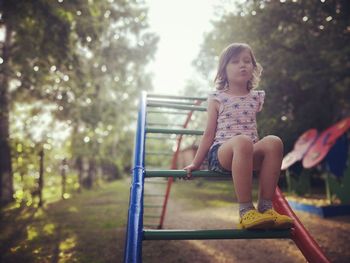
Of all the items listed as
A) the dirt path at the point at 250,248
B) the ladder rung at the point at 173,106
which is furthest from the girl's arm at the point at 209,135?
the dirt path at the point at 250,248

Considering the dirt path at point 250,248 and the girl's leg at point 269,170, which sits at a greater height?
the girl's leg at point 269,170

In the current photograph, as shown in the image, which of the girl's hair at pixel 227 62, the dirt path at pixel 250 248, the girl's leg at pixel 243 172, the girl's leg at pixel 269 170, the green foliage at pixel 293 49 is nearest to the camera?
the girl's leg at pixel 243 172

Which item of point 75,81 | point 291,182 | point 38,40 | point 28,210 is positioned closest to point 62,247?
point 28,210

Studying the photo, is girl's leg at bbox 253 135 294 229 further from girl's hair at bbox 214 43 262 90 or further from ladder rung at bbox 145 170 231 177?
girl's hair at bbox 214 43 262 90

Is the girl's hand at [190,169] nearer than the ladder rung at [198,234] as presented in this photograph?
No

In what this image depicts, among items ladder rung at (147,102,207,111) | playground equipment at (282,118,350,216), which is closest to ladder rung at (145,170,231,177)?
ladder rung at (147,102,207,111)

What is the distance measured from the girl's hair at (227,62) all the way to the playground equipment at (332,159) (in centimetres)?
349

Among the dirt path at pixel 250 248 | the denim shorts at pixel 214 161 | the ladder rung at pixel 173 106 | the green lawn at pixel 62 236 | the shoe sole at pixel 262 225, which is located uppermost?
the ladder rung at pixel 173 106

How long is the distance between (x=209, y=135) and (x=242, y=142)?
424mm

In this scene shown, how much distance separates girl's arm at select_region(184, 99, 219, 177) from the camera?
2.04 meters

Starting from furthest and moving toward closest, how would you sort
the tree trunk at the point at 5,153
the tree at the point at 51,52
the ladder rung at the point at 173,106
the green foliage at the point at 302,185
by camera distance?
the tree trunk at the point at 5,153 < the green foliage at the point at 302,185 < the tree at the point at 51,52 < the ladder rung at the point at 173,106

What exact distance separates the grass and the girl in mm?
1810

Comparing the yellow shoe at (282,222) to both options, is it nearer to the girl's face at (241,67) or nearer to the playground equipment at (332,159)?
the girl's face at (241,67)

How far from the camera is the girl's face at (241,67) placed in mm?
2197
